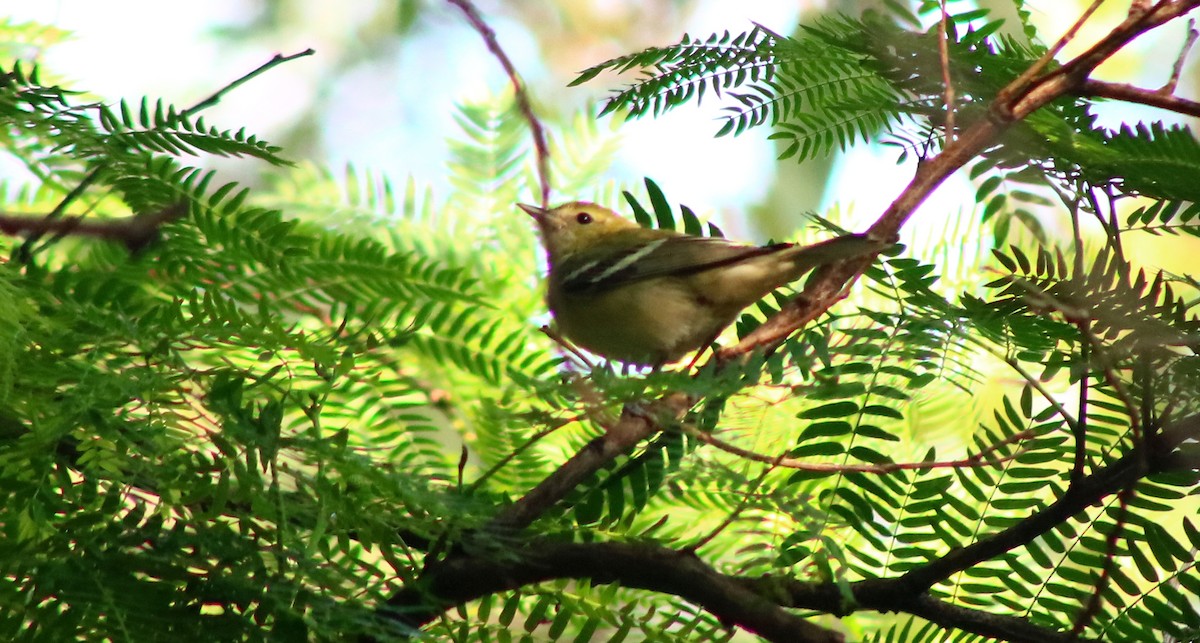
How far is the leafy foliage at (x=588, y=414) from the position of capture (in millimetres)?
864

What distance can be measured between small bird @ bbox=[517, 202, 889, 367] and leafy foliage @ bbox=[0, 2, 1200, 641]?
2.56 feet

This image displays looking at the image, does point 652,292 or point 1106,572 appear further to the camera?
point 652,292

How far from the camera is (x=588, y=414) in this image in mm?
892

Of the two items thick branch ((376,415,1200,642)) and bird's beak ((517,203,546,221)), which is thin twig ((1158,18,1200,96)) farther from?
bird's beak ((517,203,546,221))

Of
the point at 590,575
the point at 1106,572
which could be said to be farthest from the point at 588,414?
the point at 1106,572

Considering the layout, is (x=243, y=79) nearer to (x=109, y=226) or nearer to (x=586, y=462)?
(x=109, y=226)

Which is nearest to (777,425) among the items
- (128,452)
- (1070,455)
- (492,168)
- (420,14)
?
(1070,455)

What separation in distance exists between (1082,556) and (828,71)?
671 millimetres

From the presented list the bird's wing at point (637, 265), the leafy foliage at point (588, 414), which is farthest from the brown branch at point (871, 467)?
the bird's wing at point (637, 265)

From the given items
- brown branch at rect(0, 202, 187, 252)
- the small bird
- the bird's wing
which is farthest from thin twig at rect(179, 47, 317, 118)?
the bird's wing

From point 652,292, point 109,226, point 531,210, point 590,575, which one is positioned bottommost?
point 590,575

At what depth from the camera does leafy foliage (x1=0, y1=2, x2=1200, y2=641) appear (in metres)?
0.86

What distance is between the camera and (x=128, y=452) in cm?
90

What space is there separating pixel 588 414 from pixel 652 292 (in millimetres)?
1788
